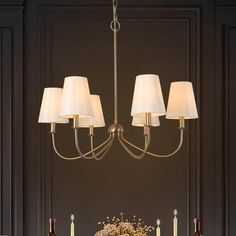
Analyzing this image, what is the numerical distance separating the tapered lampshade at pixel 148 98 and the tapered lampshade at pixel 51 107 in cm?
43

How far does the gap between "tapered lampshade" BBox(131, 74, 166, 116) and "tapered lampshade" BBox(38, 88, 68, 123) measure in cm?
43

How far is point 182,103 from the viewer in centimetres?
227

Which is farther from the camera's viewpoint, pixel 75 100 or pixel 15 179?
pixel 15 179

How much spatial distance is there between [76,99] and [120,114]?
159 cm

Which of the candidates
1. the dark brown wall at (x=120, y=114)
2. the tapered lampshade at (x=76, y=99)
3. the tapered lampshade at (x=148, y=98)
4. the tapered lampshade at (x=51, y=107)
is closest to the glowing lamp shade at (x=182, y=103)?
the tapered lampshade at (x=148, y=98)

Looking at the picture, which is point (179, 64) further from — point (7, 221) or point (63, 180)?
point (7, 221)

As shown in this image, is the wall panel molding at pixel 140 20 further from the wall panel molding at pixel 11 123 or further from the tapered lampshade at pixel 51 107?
the tapered lampshade at pixel 51 107

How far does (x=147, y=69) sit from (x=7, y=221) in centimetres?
155

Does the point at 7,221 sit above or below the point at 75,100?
below

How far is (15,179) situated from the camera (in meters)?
3.62

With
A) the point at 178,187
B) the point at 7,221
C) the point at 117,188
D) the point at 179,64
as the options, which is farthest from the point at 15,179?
the point at 179,64

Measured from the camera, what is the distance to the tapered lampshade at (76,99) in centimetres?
209

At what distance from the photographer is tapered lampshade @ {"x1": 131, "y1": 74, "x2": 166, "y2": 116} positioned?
2094mm

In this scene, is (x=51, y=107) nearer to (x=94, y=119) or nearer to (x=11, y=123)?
(x=94, y=119)
